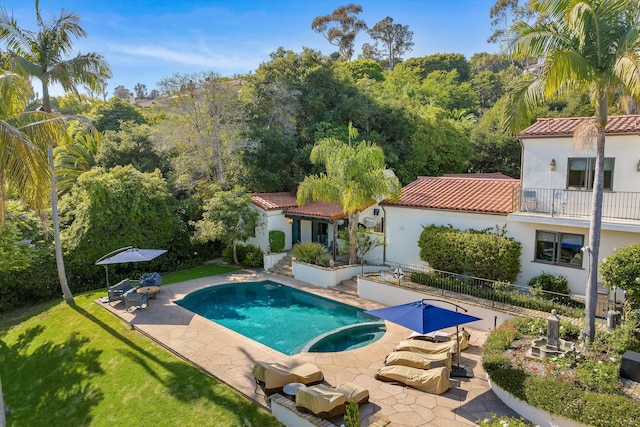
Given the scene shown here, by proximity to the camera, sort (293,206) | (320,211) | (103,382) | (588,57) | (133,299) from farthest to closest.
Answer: (293,206), (320,211), (133,299), (103,382), (588,57)

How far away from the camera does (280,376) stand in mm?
10812

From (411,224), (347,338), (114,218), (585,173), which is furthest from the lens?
(114,218)

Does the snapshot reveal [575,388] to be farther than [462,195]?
No

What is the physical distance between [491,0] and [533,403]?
77787 mm

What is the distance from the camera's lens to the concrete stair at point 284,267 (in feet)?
81.2

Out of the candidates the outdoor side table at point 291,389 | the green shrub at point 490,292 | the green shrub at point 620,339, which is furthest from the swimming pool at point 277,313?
the green shrub at point 620,339

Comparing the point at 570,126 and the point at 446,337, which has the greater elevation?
the point at 570,126

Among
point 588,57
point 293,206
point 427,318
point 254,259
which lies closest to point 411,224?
point 293,206

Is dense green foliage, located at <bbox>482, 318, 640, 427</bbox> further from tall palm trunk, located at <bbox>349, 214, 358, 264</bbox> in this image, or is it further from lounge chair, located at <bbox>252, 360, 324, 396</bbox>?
tall palm trunk, located at <bbox>349, 214, 358, 264</bbox>

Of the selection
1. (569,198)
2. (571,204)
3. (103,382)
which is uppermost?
(569,198)

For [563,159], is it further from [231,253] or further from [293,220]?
[231,253]

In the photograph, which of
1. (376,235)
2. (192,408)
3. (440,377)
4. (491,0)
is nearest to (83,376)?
(192,408)

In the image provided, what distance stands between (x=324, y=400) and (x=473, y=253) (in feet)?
37.8

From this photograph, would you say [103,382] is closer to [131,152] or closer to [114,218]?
[114,218]
